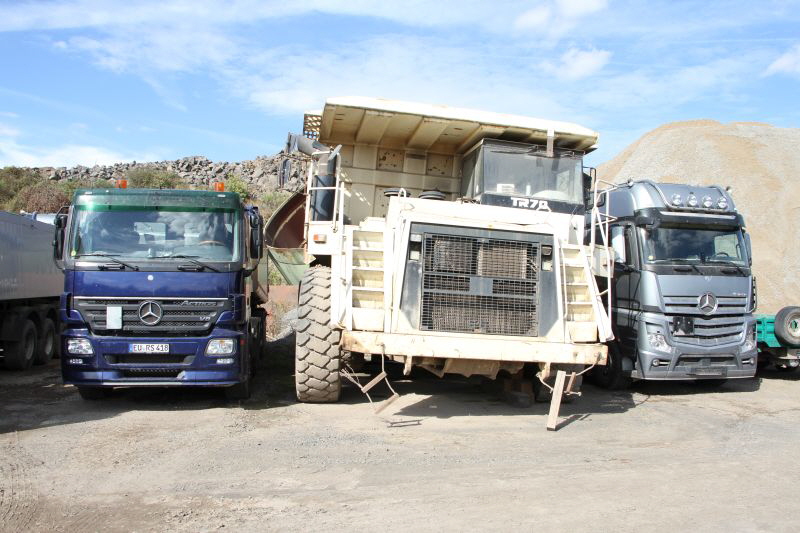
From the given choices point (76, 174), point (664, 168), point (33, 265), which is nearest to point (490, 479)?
point (33, 265)

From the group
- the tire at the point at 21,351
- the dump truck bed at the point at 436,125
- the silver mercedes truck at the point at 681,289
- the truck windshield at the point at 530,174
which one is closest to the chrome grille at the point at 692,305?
the silver mercedes truck at the point at 681,289

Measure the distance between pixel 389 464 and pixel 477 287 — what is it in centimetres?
243

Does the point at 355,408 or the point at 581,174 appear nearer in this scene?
the point at 355,408

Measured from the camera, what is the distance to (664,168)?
42.1 meters

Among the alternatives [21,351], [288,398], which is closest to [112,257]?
[288,398]

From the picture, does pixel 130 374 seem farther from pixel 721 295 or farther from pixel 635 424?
pixel 721 295

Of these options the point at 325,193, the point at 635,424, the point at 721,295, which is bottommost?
the point at 635,424

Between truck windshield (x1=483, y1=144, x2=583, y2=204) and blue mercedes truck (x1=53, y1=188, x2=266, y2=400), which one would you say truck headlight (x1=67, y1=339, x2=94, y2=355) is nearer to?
blue mercedes truck (x1=53, y1=188, x2=266, y2=400)

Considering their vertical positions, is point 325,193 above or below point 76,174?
below

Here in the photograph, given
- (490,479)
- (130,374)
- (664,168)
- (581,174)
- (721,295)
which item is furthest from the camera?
(664,168)

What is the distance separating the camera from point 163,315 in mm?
8469

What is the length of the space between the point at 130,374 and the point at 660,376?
24.0 ft

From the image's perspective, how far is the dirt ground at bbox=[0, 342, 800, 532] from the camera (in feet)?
16.6

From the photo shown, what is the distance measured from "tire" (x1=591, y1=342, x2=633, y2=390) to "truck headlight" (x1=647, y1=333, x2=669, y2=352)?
679mm
